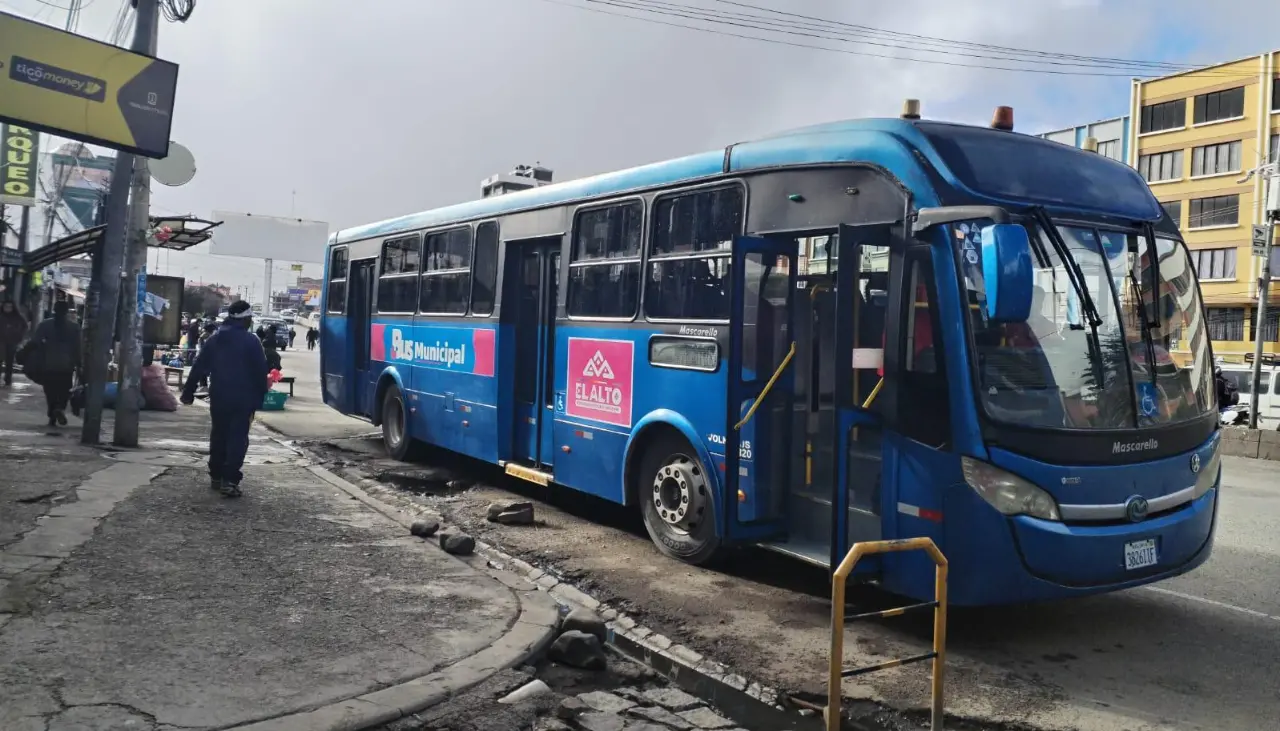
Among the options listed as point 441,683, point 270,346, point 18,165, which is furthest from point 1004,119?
point 18,165

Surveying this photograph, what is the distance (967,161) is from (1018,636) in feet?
9.38

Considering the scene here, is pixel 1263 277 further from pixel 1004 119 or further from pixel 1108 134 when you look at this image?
pixel 1108 134

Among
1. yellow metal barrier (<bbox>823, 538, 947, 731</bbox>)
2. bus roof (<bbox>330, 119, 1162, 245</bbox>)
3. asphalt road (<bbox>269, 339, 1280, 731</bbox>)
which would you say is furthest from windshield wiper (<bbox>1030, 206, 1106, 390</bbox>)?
yellow metal barrier (<bbox>823, 538, 947, 731</bbox>)

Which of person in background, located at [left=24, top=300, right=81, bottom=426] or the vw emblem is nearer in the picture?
the vw emblem

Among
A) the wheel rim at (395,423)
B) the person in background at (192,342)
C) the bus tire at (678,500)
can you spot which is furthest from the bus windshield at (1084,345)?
the person in background at (192,342)

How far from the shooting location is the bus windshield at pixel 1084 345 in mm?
5297

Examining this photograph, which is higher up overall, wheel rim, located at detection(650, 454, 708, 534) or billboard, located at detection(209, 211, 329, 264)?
billboard, located at detection(209, 211, 329, 264)

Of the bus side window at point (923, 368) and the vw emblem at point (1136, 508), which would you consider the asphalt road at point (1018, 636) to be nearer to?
the vw emblem at point (1136, 508)

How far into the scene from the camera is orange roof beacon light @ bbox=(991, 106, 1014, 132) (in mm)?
6340

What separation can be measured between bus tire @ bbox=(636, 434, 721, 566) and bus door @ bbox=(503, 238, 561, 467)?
1566 mm

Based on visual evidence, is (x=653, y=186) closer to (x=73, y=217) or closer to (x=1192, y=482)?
(x=1192, y=482)

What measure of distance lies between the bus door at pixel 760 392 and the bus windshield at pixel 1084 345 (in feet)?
4.93

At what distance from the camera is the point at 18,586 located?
5.57m

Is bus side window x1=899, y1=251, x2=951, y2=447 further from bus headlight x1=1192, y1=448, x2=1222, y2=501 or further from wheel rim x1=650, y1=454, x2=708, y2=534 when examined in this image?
wheel rim x1=650, y1=454, x2=708, y2=534
